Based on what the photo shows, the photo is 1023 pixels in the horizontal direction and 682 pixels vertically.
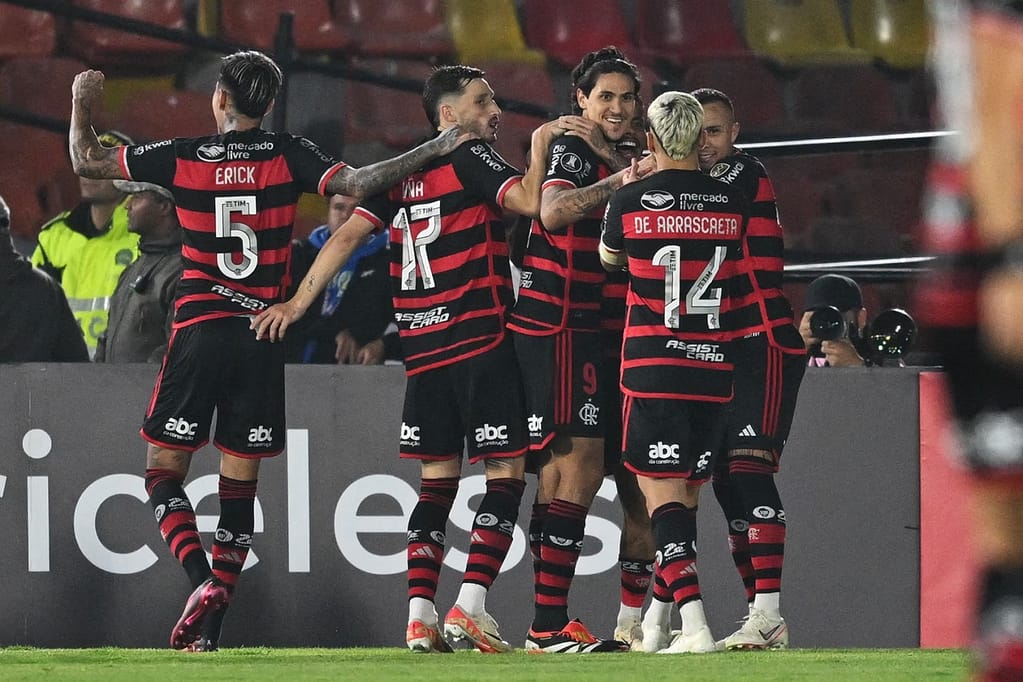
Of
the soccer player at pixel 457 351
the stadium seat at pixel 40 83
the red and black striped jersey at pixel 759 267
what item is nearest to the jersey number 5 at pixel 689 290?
the red and black striped jersey at pixel 759 267

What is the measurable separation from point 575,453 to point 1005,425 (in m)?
4.11

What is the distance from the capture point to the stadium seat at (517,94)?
35.7 ft

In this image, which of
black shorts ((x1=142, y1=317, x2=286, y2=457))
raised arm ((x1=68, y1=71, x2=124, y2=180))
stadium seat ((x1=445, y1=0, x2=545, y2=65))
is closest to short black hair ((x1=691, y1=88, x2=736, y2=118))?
black shorts ((x1=142, y1=317, x2=286, y2=457))

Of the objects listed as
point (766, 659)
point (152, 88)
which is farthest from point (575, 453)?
A: point (152, 88)

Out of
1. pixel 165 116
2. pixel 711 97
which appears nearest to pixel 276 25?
pixel 165 116

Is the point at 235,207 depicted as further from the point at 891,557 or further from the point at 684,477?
the point at 891,557

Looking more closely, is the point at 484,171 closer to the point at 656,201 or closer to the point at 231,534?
Answer: the point at 656,201

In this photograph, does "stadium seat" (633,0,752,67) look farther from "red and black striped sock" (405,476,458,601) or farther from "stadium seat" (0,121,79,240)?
"red and black striped sock" (405,476,458,601)

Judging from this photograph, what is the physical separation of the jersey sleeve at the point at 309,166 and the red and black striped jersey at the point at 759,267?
4.32ft

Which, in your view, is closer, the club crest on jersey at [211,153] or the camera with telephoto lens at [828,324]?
the club crest on jersey at [211,153]

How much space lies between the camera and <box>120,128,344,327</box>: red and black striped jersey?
19.3 feet

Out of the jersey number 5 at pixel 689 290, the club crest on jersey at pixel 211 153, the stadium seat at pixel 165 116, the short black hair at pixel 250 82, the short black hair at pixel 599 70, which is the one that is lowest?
the jersey number 5 at pixel 689 290

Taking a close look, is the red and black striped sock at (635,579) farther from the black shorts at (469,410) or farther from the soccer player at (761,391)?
the black shorts at (469,410)

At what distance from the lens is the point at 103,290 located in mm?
8375
